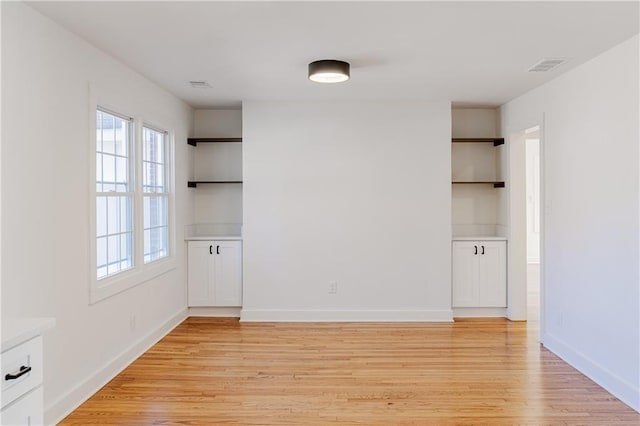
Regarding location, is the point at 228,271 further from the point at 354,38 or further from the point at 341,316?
the point at 354,38

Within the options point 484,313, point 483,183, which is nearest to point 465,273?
point 484,313

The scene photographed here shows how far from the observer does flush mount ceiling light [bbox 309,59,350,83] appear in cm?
354

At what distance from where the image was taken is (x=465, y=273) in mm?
5270

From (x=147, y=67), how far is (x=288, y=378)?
2.69 m

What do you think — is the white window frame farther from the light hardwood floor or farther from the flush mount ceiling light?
the flush mount ceiling light

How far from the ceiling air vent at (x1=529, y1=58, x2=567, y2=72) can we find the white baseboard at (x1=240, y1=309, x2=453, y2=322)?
265cm

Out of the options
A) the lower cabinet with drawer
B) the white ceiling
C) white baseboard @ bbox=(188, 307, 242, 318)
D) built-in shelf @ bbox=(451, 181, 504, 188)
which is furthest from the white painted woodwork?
built-in shelf @ bbox=(451, 181, 504, 188)

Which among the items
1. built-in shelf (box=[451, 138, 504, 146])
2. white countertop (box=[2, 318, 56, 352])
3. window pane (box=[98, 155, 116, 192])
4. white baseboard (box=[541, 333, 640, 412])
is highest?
built-in shelf (box=[451, 138, 504, 146])

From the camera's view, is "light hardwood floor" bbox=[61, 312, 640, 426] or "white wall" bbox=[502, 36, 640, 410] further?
"white wall" bbox=[502, 36, 640, 410]

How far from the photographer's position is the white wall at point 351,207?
517 centimetres

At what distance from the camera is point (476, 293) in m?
5.28

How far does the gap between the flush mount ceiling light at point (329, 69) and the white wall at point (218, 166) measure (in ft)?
7.32

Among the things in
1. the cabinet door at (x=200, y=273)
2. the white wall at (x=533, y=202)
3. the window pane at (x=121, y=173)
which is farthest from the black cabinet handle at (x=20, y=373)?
the white wall at (x=533, y=202)

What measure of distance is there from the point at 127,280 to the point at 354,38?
2.53 meters
